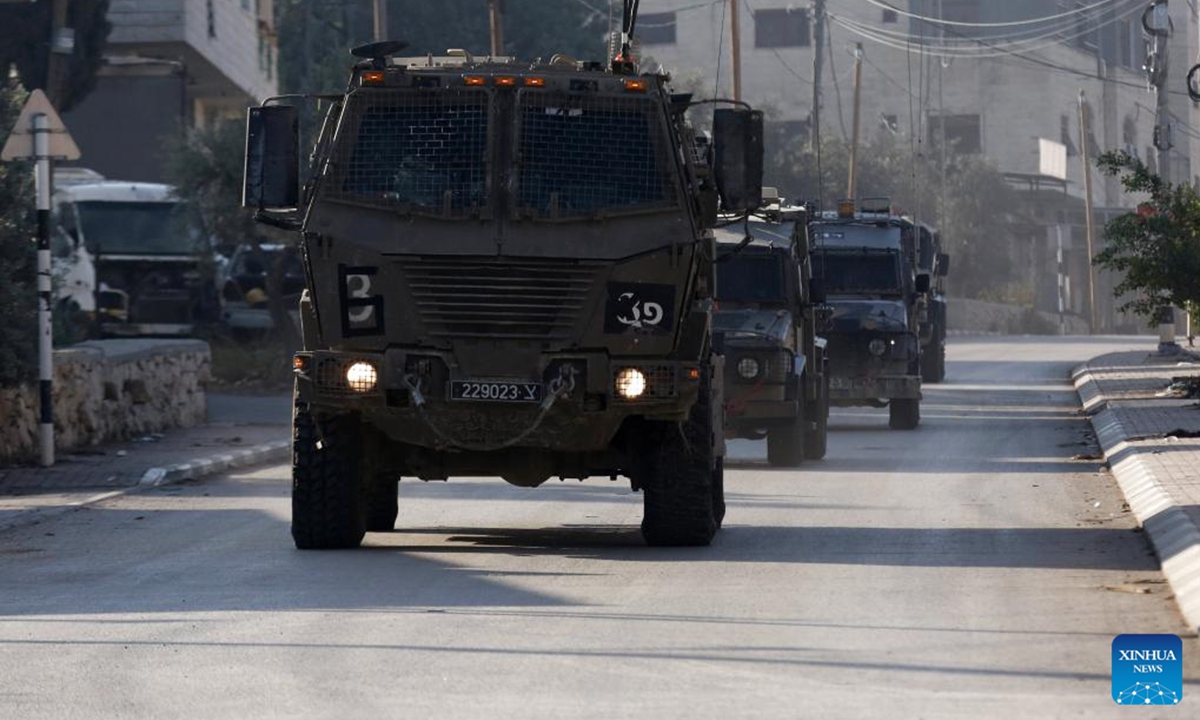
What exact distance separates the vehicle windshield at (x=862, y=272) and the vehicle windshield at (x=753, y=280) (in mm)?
6289

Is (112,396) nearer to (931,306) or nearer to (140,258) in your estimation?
(140,258)

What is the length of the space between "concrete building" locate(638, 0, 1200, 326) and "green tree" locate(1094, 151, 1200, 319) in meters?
54.3

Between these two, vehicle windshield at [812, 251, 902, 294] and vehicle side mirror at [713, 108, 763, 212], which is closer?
vehicle side mirror at [713, 108, 763, 212]

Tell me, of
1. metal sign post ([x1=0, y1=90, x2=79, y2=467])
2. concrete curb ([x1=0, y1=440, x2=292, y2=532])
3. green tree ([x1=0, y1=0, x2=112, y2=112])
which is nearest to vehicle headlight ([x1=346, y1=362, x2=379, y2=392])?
concrete curb ([x1=0, y1=440, x2=292, y2=532])

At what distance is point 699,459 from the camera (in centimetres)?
1305

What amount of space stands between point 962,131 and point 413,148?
7504 cm

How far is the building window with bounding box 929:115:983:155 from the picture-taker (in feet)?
280

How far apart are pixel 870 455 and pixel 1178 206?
5.30 metres

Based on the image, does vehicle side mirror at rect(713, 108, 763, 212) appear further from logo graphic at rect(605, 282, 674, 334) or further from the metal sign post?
the metal sign post

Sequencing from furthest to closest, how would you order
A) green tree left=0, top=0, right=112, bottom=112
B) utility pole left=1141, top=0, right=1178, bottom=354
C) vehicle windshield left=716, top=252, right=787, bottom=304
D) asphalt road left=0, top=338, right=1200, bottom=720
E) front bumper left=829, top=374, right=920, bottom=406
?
1. utility pole left=1141, top=0, right=1178, bottom=354
2. green tree left=0, top=0, right=112, bottom=112
3. front bumper left=829, top=374, right=920, bottom=406
4. vehicle windshield left=716, top=252, right=787, bottom=304
5. asphalt road left=0, top=338, right=1200, bottom=720

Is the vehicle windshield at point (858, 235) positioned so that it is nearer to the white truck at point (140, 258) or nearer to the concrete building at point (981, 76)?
the white truck at point (140, 258)

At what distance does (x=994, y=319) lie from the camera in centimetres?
7812

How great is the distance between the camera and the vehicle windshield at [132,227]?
33750 millimetres

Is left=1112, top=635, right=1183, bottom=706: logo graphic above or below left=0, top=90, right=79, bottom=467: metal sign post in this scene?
below
